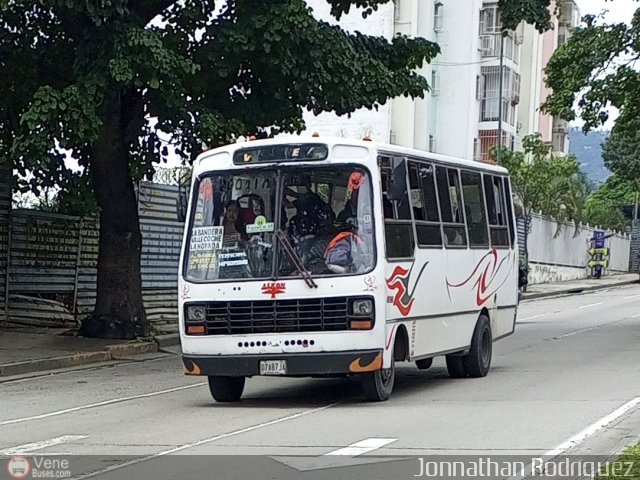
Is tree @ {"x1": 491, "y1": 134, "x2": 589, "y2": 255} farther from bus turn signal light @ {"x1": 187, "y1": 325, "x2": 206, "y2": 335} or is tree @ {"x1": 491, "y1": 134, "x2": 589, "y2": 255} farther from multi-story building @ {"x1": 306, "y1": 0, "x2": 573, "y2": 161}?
bus turn signal light @ {"x1": 187, "y1": 325, "x2": 206, "y2": 335}

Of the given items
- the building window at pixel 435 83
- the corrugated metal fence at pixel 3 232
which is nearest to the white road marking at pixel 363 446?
the corrugated metal fence at pixel 3 232

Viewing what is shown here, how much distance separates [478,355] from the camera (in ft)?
53.5

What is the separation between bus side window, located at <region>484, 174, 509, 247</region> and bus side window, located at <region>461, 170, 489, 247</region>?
273mm

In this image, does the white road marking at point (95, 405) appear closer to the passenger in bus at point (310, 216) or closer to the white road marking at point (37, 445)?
the white road marking at point (37, 445)

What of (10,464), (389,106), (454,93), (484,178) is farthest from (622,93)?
(454,93)

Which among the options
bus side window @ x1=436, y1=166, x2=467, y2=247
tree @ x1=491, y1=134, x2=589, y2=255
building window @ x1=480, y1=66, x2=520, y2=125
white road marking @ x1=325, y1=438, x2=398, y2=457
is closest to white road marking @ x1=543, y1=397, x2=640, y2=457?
white road marking @ x1=325, y1=438, x2=398, y2=457

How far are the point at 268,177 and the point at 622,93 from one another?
1355 centimetres

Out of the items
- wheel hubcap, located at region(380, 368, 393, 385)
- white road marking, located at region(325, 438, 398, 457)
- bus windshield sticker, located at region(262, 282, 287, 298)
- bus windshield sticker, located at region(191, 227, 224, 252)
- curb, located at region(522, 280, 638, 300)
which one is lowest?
white road marking, located at region(325, 438, 398, 457)

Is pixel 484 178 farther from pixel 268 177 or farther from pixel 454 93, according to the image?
pixel 454 93

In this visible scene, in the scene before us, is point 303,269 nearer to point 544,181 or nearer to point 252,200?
point 252,200

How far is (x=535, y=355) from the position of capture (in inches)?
782

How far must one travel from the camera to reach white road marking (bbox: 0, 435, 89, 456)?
34.3ft

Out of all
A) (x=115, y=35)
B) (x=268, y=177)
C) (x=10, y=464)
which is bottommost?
(x=10, y=464)

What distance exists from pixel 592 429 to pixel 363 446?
2314mm
